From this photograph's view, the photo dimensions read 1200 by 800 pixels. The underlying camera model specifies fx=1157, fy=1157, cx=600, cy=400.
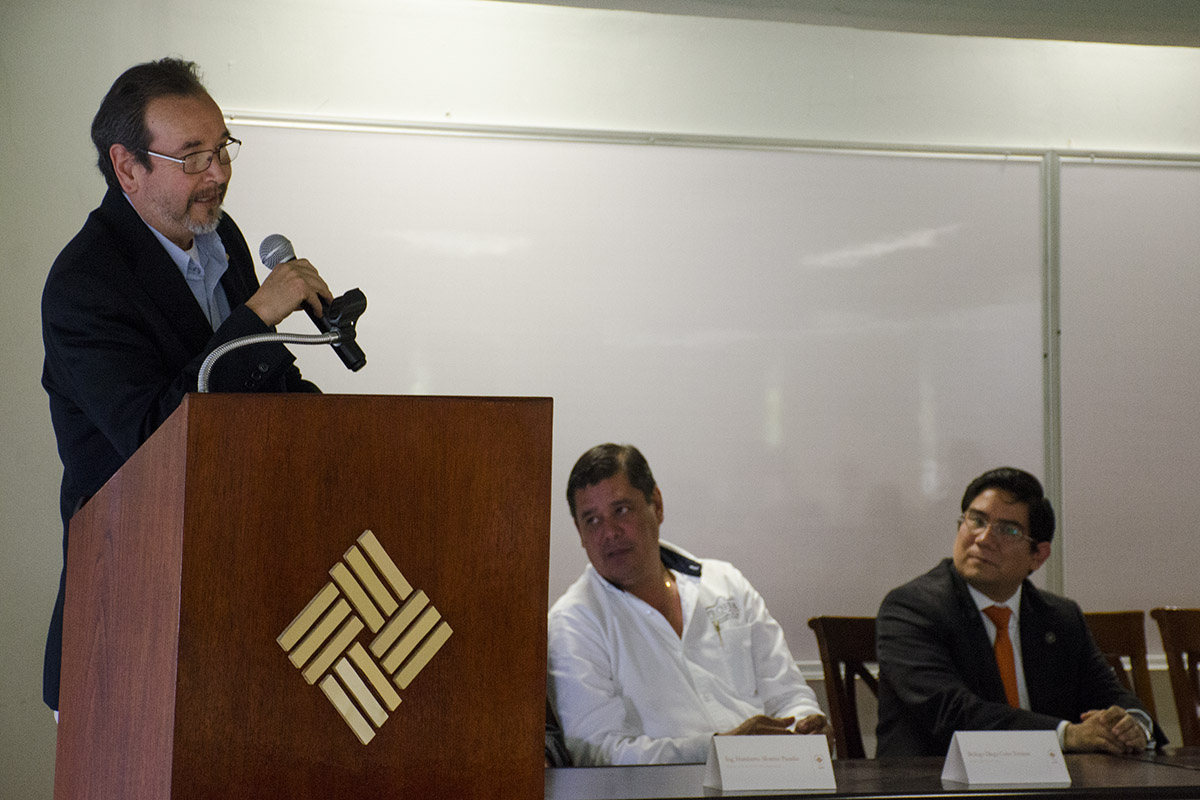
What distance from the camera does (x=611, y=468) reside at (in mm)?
2861

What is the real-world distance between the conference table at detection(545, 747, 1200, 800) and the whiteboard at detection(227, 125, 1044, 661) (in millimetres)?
1535

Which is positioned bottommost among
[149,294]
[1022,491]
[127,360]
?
[1022,491]

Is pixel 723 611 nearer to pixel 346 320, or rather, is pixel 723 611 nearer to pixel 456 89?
pixel 346 320

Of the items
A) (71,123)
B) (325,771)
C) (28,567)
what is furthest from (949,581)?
(71,123)

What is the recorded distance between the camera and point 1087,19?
376 cm

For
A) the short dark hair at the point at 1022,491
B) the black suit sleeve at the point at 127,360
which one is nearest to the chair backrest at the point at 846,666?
the short dark hair at the point at 1022,491

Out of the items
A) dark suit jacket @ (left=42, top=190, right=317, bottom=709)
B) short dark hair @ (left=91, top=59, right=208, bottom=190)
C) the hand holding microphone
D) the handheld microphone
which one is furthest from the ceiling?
the handheld microphone

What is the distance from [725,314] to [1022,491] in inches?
44.5

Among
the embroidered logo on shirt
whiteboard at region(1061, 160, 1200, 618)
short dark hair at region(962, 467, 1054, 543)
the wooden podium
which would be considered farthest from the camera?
whiteboard at region(1061, 160, 1200, 618)

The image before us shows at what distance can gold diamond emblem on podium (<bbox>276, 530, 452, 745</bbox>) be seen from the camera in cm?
99

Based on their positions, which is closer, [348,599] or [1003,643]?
[348,599]

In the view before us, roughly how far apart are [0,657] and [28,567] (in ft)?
0.87

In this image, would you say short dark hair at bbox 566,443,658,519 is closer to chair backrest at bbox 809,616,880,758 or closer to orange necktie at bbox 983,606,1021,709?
chair backrest at bbox 809,616,880,758

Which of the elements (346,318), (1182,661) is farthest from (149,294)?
(1182,661)
